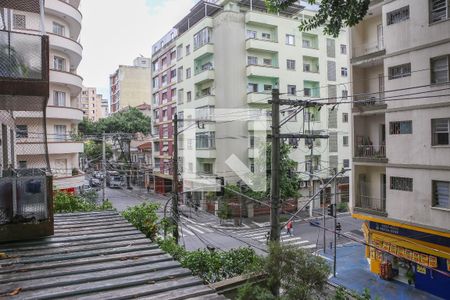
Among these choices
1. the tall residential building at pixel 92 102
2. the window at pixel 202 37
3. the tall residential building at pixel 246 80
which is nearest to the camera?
the tall residential building at pixel 246 80

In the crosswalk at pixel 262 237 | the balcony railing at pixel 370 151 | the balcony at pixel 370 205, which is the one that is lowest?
the crosswalk at pixel 262 237

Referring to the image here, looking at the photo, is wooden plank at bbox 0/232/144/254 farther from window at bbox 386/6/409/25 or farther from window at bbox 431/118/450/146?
window at bbox 386/6/409/25

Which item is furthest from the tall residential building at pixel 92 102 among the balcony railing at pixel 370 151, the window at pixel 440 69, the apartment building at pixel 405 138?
the window at pixel 440 69

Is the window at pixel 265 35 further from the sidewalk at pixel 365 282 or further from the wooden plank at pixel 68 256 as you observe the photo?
the wooden plank at pixel 68 256

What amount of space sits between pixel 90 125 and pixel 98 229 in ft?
134

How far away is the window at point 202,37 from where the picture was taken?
30078 mm

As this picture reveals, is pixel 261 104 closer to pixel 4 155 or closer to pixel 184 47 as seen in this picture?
pixel 184 47

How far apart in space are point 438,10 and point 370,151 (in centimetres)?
684

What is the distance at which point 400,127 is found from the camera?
15.0 metres

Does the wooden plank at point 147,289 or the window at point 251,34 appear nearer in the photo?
the wooden plank at point 147,289

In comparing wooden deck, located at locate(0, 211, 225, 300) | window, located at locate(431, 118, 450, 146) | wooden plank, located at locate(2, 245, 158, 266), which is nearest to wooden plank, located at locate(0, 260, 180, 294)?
wooden deck, located at locate(0, 211, 225, 300)

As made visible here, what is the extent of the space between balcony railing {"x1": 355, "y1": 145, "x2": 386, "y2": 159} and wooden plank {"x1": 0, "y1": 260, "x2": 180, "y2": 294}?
553 inches

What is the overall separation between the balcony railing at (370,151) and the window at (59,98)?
19801mm

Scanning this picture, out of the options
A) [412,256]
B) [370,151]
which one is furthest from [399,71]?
[412,256]
